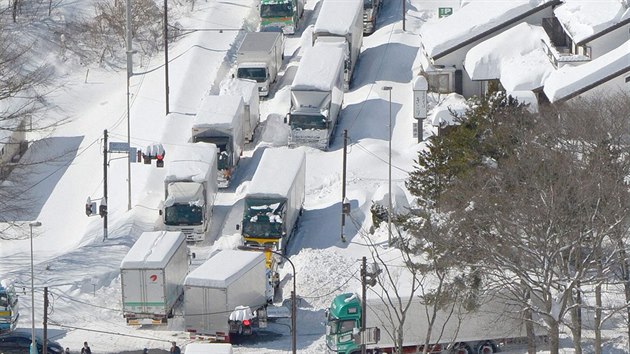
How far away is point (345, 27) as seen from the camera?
7706 centimetres

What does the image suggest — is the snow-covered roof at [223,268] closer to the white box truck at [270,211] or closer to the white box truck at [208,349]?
the white box truck at [270,211]

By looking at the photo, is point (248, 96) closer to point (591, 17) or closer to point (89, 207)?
point (89, 207)

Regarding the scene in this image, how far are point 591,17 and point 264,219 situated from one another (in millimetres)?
18838

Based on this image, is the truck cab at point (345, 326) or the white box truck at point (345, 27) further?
the white box truck at point (345, 27)

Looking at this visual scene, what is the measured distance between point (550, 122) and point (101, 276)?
16.8 meters

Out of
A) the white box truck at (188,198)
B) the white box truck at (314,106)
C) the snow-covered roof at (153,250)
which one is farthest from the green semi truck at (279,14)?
the snow-covered roof at (153,250)

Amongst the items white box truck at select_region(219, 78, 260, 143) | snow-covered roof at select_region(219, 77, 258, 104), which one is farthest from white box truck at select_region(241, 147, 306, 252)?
snow-covered roof at select_region(219, 77, 258, 104)

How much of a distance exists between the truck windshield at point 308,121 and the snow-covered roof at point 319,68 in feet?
4.35

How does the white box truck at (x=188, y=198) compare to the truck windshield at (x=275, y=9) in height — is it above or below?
below

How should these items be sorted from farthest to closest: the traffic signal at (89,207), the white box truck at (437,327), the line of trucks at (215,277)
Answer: the traffic signal at (89,207) < the line of trucks at (215,277) < the white box truck at (437,327)

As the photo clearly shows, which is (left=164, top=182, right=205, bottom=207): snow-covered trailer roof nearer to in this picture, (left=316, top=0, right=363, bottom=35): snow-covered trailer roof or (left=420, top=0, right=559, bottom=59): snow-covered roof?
(left=420, top=0, right=559, bottom=59): snow-covered roof

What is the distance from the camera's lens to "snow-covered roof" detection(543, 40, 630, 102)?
218 ft

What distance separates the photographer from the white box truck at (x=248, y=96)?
70912 mm

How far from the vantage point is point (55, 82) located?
8250 cm
